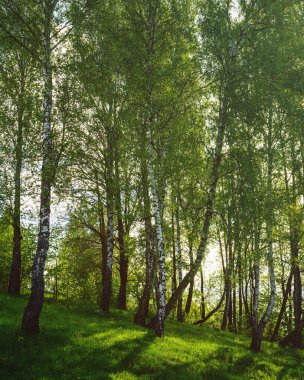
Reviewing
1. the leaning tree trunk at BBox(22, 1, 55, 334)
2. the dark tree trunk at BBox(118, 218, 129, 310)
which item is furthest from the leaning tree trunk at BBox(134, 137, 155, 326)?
the dark tree trunk at BBox(118, 218, 129, 310)

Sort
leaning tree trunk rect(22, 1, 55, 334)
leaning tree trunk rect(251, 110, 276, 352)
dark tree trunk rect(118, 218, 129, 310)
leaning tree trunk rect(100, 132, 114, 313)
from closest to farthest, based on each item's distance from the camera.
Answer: leaning tree trunk rect(22, 1, 55, 334) → leaning tree trunk rect(251, 110, 276, 352) → leaning tree trunk rect(100, 132, 114, 313) → dark tree trunk rect(118, 218, 129, 310)

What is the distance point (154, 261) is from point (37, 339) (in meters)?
8.61

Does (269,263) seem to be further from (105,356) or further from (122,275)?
(122,275)

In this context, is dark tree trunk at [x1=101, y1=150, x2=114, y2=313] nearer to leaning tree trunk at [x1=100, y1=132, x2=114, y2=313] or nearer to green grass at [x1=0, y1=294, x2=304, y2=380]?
leaning tree trunk at [x1=100, y1=132, x2=114, y2=313]

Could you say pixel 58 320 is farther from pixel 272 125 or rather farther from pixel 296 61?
pixel 296 61

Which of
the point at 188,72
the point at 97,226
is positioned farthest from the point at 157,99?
the point at 97,226

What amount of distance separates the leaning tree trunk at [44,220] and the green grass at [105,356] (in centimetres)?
62

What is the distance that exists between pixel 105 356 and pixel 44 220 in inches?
201

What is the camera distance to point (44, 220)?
1269 centimetres

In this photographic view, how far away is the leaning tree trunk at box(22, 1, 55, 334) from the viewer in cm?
1188

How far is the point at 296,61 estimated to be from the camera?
19.1 m

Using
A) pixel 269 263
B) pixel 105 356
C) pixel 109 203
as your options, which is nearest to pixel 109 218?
pixel 109 203

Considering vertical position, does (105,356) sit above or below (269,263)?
below

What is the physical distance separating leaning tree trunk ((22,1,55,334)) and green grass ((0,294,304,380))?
2.03ft
